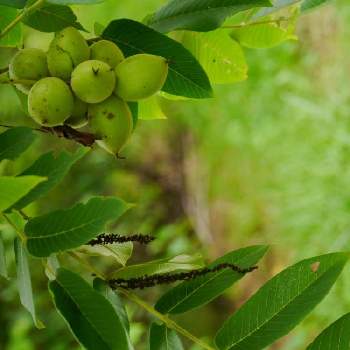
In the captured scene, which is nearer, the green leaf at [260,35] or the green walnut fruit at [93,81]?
the green walnut fruit at [93,81]

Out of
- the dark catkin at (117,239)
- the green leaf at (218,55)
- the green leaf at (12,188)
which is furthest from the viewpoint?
the green leaf at (218,55)

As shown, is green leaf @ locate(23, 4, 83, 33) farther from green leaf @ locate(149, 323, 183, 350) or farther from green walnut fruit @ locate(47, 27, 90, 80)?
green leaf @ locate(149, 323, 183, 350)

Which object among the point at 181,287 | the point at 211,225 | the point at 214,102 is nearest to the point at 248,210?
the point at 211,225

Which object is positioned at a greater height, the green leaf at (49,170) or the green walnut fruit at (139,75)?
the green walnut fruit at (139,75)

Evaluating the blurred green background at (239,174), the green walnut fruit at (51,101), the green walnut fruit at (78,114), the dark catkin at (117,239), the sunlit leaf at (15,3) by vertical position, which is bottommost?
the blurred green background at (239,174)

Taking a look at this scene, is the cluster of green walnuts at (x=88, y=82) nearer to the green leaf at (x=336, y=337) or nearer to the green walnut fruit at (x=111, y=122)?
the green walnut fruit at (x=111, y=122)

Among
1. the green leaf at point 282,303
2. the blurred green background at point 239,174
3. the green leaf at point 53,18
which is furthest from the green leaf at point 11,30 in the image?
the blurred green background at point 239,174

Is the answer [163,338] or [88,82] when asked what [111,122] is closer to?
[88,82]

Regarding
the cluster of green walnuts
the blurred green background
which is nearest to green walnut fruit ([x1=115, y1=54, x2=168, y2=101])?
the cluster of green walnuts
